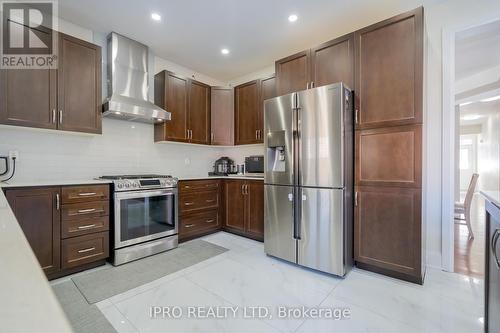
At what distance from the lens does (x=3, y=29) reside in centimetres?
229

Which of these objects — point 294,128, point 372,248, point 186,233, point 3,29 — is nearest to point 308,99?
point 294,128

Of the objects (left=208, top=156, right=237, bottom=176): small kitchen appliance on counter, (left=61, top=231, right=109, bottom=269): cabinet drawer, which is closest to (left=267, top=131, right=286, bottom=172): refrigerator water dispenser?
(left=208, top=156, right=237, bottom=176): small kitchen appliance on counter

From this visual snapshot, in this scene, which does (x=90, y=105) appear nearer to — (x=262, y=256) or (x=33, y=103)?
(x=33, y=103)

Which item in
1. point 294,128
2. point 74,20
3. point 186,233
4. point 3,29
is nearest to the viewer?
point 3,29

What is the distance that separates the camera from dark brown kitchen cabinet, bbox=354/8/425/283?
2242mm

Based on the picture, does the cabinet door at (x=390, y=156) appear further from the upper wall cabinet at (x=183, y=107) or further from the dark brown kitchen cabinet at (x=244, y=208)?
the upper wall cabinet at (x=183, y=107)

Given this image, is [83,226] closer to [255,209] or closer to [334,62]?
[255,209]

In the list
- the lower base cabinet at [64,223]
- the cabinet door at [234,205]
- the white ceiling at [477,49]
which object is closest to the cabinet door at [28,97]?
the lower base cabinet at [64,223]

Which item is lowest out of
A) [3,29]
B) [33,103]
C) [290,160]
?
[290,160]

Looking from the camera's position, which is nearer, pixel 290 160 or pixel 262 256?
pixel 290 160

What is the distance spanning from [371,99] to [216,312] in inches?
98.2

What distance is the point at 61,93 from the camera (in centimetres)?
262

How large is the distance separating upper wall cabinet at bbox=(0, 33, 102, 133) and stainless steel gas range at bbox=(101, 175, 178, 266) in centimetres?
81

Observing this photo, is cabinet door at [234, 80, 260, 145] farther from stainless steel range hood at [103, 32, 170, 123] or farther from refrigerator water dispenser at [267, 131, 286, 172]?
stainless steel range hood at [103, 32, 170, 123]
